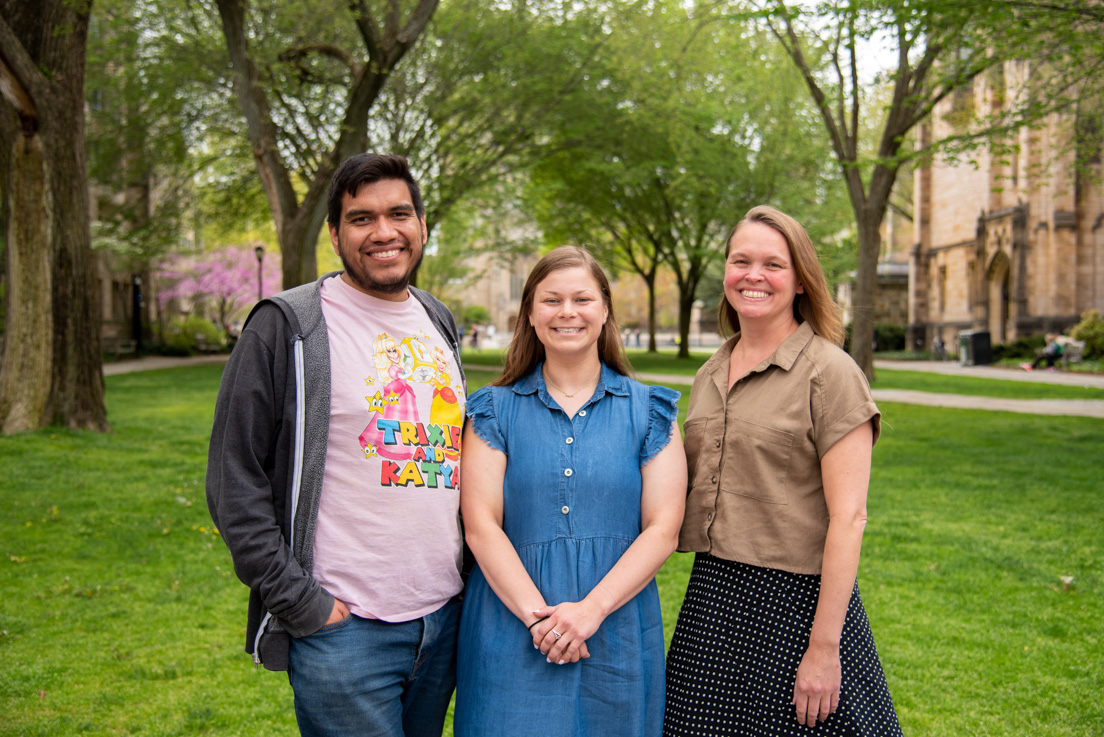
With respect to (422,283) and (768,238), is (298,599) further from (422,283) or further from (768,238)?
(422,283)

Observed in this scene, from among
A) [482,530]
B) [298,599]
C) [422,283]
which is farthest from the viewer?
[422,283]

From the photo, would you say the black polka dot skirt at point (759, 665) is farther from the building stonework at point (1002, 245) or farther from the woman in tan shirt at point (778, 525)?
the building stonework at point (1002, 245)

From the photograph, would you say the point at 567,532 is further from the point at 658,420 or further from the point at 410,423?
the point at 410,423

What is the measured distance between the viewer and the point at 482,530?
2459 millimetres

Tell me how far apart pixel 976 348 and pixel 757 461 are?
96.0 feet

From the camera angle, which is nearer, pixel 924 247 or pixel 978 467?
pixel 978 467

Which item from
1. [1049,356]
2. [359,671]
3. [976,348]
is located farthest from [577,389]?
[976,348]

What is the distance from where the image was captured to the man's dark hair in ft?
8.17

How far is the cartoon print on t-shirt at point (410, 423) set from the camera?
240 centimetres

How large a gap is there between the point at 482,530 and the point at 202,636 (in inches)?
144

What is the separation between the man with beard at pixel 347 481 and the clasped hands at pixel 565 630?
0.36 meters

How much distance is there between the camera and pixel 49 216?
35.3 feet

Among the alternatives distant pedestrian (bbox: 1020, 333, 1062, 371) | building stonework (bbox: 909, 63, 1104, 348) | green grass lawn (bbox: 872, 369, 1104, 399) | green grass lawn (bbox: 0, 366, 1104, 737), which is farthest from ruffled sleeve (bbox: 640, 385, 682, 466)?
distant pedestrian (bbox: 1020, 333, 1062, 371)

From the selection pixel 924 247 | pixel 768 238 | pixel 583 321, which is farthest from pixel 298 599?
pixel 924 247
